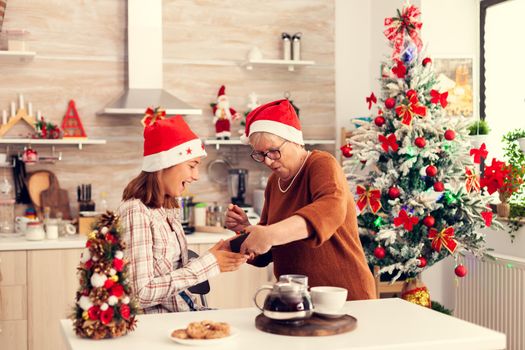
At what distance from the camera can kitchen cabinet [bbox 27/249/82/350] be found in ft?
15.4

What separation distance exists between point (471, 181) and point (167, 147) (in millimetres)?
2219

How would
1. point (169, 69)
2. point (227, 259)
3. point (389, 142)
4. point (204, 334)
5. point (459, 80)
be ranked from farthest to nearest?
point (169, 69) → point (459, 80) → point (389, 142) → point (227, 259) → point (204, 334)

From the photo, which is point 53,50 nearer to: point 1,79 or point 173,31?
point 1,79

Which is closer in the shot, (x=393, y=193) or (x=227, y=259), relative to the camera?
(x=227, y=259)

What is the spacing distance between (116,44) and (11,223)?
1462 millimetres

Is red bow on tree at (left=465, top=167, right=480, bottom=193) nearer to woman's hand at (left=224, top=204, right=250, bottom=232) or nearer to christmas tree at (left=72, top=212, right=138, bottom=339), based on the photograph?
woman's hand at (left=224, top=204, right=250, bottom=232)

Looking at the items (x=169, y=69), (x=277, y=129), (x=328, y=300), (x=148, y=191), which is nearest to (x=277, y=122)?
(x=277, y=129)

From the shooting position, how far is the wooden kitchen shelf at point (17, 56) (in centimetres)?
501

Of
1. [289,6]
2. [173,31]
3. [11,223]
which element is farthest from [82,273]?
[289,6]

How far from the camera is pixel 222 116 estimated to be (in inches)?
217

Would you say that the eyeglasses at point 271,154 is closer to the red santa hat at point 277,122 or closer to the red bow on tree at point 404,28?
the red santa hat at point 277,122

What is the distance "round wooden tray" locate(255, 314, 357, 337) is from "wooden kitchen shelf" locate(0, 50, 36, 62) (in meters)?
3.33

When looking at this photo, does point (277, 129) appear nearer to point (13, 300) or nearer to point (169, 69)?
point (13, 300)

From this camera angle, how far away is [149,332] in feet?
7.59
